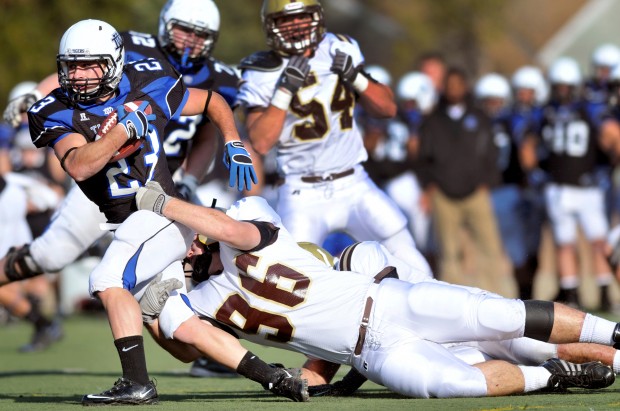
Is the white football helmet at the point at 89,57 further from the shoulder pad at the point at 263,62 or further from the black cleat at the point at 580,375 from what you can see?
the black cleat at the point at 580,375

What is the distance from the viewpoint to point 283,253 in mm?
5484

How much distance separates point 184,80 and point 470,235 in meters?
5.49

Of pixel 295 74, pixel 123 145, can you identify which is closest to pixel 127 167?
pixel 123 145

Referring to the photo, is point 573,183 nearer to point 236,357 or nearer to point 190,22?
point 190,22

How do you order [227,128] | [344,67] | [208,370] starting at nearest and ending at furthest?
1. [227,128]
2. [344,67]
3. [208,370]

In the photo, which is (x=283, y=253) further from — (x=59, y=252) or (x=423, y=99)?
(x=423, y=99)

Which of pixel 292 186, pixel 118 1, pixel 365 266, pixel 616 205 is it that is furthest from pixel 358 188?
pixel 118 1

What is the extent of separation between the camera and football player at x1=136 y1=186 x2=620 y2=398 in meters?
5.31

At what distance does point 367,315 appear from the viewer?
17.9ft

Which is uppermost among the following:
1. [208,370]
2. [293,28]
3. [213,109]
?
[293,28]

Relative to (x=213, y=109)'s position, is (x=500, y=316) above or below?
below

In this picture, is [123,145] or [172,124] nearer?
[123,145]

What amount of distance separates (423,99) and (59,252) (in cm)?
650

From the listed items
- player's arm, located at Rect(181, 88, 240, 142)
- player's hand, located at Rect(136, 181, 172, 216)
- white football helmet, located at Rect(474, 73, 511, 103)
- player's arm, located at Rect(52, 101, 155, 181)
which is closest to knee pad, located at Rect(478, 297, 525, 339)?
player's hand, located at Rect(136, 181, 172, 216)
